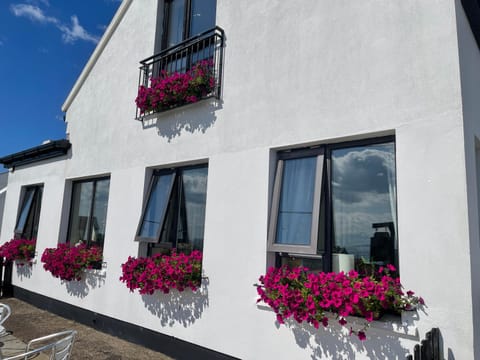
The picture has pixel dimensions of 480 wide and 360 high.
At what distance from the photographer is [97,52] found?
303 inches

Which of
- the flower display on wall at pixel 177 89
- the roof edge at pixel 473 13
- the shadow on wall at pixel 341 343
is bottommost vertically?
the shadow on wall at pixel 341 343

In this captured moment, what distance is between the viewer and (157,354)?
501 centimetres

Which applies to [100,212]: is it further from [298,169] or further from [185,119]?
[298,169]

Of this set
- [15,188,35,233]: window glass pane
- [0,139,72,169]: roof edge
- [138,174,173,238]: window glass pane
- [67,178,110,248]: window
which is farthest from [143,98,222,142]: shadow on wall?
[15,188,35,233]: window glass pane

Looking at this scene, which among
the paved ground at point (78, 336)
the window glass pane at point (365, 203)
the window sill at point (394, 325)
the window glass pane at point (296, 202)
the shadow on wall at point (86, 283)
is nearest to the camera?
the window sill at point (394, 325)

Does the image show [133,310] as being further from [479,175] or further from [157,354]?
[479,175]

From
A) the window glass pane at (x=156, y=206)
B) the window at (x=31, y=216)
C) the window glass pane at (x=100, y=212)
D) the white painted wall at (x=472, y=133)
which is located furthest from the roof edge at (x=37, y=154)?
the white painted wall at (x=472, y=133)

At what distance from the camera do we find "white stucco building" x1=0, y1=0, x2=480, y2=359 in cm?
304

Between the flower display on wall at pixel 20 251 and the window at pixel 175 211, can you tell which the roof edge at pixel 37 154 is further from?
the window at pixel 175 211

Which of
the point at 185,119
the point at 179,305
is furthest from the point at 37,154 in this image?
the point at 179,305

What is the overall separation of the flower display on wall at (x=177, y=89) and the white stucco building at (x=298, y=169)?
0.16 meters

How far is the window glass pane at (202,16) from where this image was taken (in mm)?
5840

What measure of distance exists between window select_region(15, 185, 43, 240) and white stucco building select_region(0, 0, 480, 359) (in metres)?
3.27

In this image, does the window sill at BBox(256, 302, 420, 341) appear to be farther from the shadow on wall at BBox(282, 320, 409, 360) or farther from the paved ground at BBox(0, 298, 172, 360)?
the paved ground at BBox(0, 298, 172, 360)
